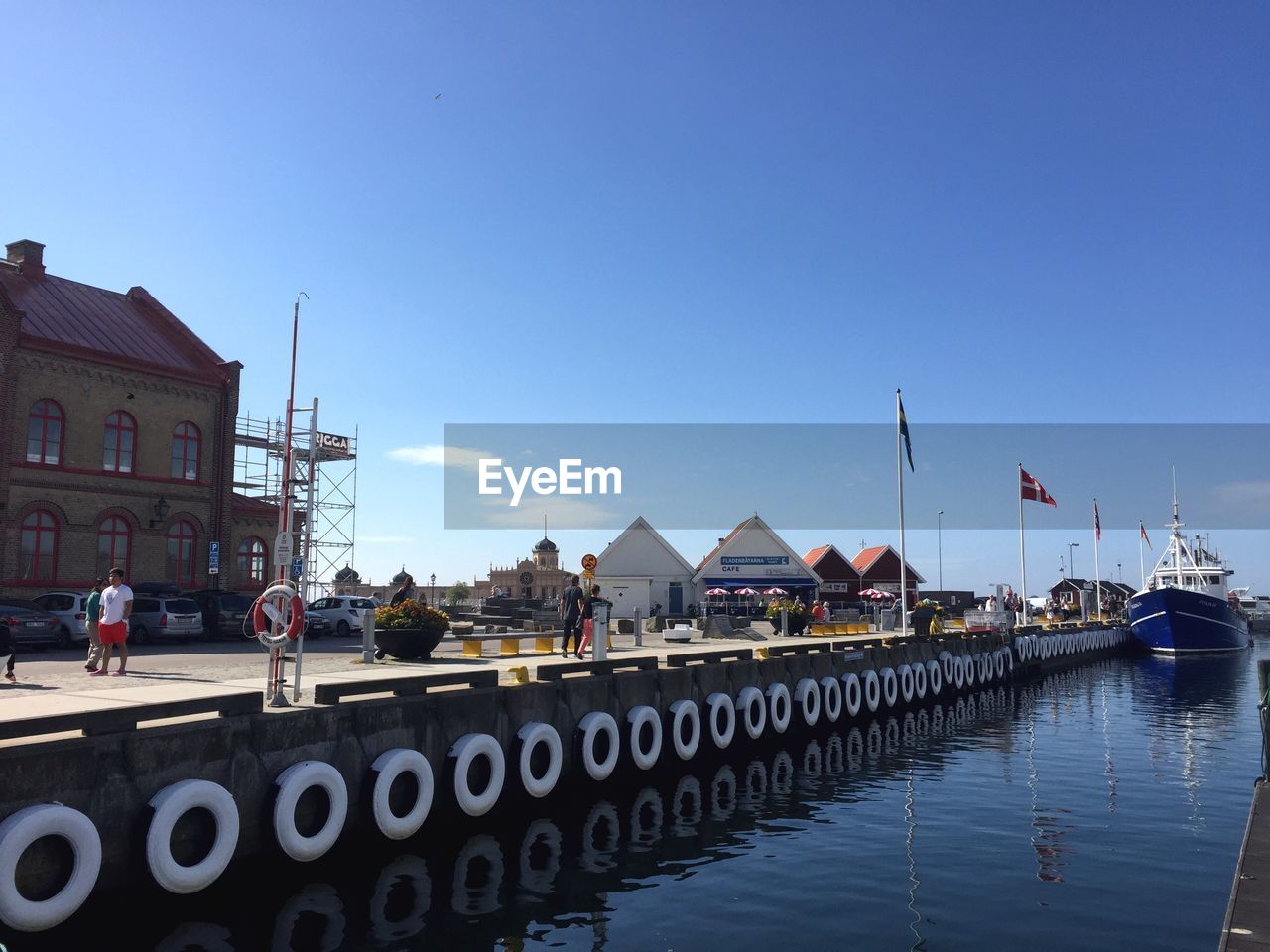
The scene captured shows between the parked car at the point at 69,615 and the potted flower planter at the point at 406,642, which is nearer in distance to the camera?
the potted flower planter at the point at 406,642

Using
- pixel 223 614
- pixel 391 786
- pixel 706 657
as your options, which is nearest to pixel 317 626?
pixel 223 614

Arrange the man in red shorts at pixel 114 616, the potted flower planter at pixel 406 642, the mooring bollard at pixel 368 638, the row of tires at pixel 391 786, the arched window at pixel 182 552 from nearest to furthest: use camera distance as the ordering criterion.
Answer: the row of tires at pixel 391 786 → the man in red shorts at pixel 114 616 → the mooring bollard at pixel 368 638 → the potted flower planter at pixel 406 642 → the arched window at pixel 182 552

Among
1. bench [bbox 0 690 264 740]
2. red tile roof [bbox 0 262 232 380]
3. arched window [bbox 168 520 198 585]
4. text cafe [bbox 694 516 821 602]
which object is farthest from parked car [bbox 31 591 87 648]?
text cafe [bbox 694 516 821 602]

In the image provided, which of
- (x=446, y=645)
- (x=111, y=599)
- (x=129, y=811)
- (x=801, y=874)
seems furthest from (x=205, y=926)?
(x=446, y=645)

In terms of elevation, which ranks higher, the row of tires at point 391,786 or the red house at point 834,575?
the red house at point 834,575

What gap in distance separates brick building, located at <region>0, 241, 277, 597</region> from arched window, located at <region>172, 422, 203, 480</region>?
39 millimetres

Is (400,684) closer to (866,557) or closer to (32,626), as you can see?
(32,626)

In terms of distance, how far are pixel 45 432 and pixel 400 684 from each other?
26.6 meters

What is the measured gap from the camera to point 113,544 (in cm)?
3431

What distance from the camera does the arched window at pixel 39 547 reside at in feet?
104

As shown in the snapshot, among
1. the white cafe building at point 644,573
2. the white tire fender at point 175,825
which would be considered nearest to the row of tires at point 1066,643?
the white cafe building at point 644,573

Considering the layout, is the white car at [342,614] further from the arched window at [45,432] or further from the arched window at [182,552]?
the arched window at [45,432]

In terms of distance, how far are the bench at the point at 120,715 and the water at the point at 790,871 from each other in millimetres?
1586

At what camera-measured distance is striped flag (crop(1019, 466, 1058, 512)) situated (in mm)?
41281
